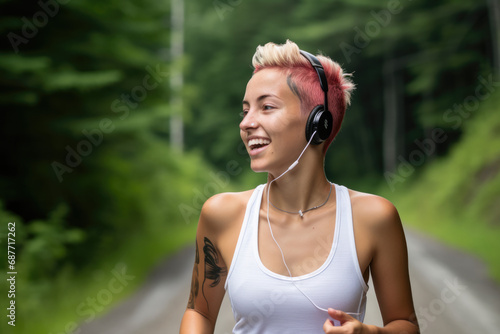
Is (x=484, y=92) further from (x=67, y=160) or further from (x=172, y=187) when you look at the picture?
(x=67, y=160)

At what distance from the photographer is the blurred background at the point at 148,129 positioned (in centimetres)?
861

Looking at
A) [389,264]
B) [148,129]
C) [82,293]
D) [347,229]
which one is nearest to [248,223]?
[347,229]

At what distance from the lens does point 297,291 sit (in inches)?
75.7

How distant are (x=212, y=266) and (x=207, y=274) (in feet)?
0.15

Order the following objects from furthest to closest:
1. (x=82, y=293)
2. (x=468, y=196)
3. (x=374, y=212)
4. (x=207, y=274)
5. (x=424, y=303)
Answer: (x=468, y=196) < (x=82, y=293) < (x=424, y=303) < (x=207, y=274) < (x=374, y=212)

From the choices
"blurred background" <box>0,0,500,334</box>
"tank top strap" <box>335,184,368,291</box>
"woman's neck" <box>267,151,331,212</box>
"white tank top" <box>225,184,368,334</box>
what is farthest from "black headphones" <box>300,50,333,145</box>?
"blurred background" <box>0,0,500,334</box>

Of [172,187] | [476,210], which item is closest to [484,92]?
[476,210]

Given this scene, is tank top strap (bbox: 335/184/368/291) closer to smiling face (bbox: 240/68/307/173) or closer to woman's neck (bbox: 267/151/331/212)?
woman's neck (bbox: 267/151/331/212)

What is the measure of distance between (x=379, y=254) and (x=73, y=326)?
617cm

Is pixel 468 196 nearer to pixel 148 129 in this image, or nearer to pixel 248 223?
pixel 148 129

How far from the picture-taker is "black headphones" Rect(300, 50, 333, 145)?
206 cm

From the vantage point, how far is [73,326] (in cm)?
738

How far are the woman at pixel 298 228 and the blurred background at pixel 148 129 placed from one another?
515 cm

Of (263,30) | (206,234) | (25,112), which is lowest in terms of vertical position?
(206,234)
